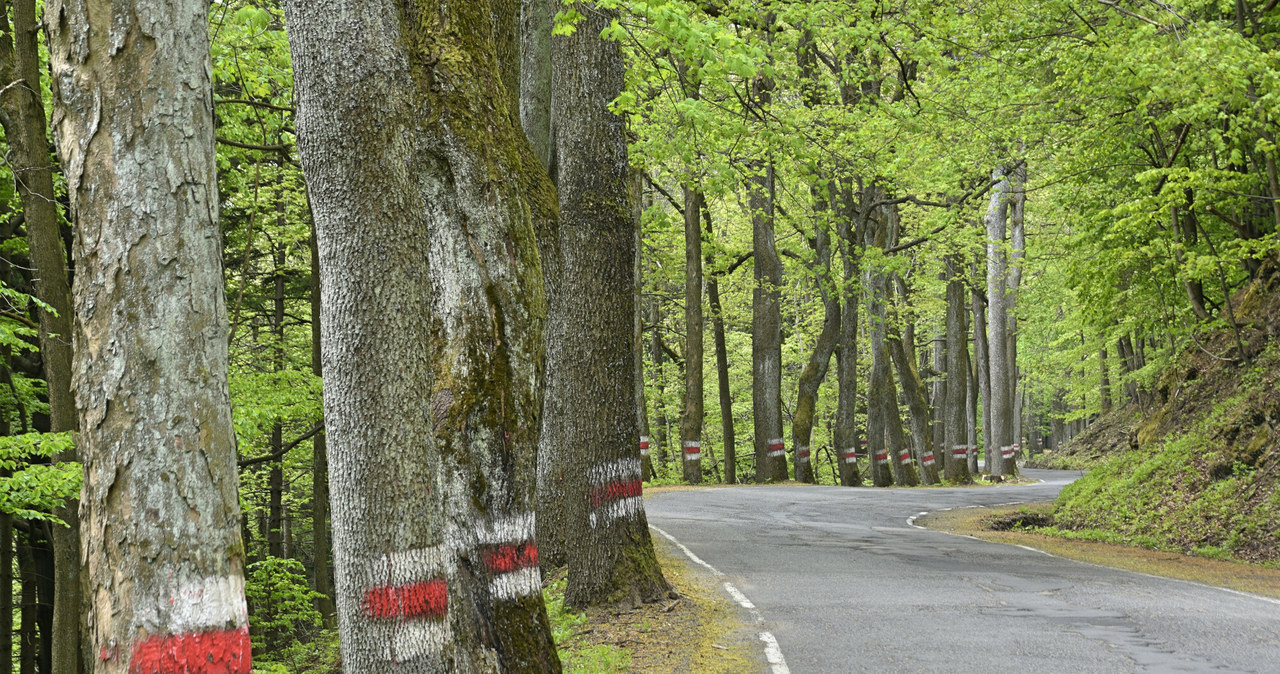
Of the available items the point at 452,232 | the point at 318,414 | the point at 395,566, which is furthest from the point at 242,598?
the point at 318,414

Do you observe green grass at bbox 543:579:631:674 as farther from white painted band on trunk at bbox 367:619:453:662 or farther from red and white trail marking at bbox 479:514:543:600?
white painted band on trunk at bbox 367:619:453:662

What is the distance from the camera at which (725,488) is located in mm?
24281

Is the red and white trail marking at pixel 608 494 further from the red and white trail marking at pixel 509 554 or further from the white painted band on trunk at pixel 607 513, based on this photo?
the red and white trail marking at pixel 509 554

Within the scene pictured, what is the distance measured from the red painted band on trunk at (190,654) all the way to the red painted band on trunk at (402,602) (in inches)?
68.1

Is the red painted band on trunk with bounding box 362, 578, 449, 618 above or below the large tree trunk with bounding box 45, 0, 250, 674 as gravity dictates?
below

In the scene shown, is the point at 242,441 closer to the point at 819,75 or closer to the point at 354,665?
the point at 354,665

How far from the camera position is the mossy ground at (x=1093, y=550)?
37.2 feet

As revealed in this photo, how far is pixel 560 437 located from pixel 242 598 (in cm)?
656

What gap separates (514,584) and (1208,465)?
1477cm

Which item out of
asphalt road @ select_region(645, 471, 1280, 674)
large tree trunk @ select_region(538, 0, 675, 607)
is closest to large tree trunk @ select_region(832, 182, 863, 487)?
asphalt road @ select_region(645, 471, 1280, 674)

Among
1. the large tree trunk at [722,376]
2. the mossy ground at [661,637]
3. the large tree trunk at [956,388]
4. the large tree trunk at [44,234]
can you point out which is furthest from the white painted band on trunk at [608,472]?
the large tree trunk at [956,388]

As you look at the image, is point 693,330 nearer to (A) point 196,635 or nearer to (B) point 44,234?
(B) point 44,234

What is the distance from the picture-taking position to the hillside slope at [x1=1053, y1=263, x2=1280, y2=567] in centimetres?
1392

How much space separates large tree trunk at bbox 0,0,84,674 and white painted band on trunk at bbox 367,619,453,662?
6650mm
